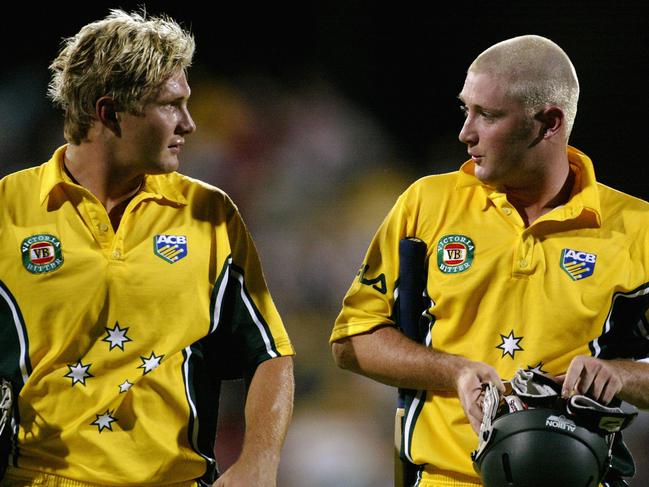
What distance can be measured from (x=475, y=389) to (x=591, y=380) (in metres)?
0.22

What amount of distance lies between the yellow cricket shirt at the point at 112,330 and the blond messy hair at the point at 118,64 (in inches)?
5.3

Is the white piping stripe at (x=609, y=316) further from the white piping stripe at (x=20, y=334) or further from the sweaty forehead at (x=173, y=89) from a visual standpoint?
the white piping stripe at (x=20, y=334)

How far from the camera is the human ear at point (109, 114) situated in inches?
82.0

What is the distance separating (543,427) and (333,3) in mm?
2503

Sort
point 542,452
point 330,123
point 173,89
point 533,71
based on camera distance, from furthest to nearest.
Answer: point 330,123 → point 533,71 → point 173,89 → point 542,452

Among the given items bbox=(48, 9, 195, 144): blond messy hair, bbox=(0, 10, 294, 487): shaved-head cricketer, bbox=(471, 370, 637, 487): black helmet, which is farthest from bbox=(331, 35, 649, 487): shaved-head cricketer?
bbox=(48, 9, 195, 144): blond messy hair

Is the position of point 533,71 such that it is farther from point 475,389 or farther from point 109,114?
point 109,114

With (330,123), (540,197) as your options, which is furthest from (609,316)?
(330,123)

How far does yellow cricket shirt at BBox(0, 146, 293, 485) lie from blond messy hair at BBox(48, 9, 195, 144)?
0.44ft

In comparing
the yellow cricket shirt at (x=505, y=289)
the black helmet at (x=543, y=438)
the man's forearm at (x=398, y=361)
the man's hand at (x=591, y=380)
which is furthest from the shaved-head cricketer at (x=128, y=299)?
the man's hand at (x=591, y=380)

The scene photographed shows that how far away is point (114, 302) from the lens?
200 cm

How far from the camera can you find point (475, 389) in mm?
1959

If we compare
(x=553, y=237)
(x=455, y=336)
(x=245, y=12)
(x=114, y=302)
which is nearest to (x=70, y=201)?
(x=114, y=302)

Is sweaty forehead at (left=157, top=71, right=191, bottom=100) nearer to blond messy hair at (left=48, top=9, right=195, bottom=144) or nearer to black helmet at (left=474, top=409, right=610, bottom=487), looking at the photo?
blond messy hair at (left=48, top=9, right=195, bottom=144)
